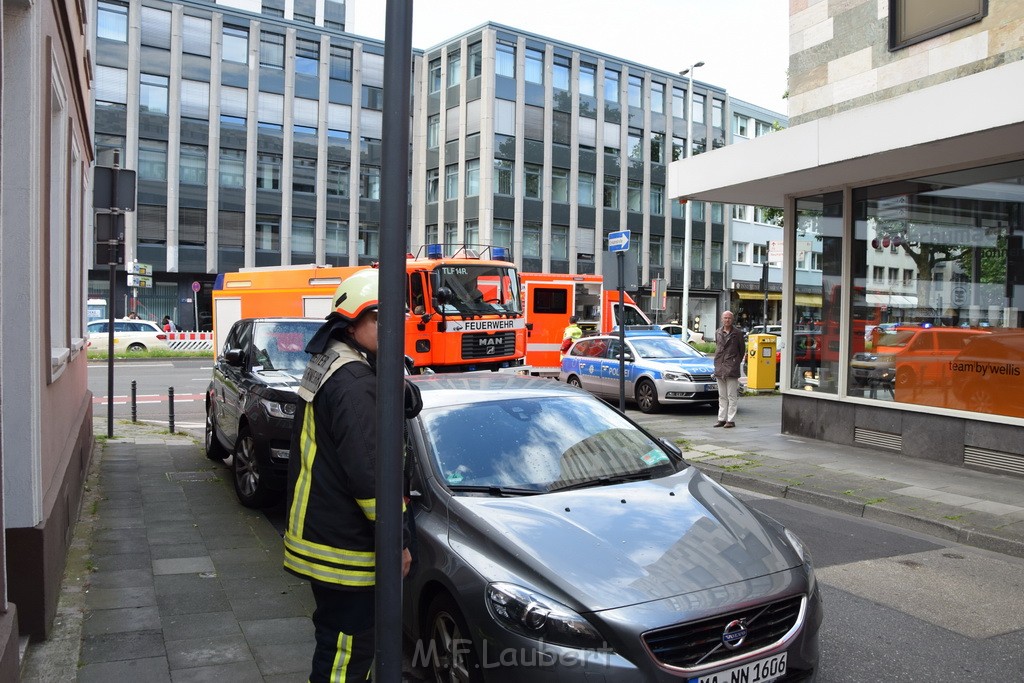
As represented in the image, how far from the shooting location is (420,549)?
12.9ft

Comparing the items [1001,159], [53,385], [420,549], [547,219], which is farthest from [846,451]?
[547,219]

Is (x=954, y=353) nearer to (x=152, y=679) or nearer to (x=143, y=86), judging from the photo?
(x=152, y=679)

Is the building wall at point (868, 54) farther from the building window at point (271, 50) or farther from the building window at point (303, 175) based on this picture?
the building window at point (271, 50)

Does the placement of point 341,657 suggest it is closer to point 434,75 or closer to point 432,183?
point 432,183

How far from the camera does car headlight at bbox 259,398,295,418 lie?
293 inches

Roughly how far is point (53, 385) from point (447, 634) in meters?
3.49

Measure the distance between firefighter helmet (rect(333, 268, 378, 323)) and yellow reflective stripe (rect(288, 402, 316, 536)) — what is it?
36 cm

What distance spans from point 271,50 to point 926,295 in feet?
129

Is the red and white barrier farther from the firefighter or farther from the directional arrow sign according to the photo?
the firefighter

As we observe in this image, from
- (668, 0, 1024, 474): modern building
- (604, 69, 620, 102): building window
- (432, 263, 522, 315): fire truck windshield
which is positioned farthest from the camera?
(604, 69, 620, 102): building window

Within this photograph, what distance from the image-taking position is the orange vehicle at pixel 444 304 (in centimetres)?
1462

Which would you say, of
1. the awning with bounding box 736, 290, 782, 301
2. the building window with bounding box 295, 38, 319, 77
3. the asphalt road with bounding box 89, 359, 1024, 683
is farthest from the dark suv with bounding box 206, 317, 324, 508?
the awning with bounding box 736, 290, 782, 301

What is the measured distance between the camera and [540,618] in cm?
319

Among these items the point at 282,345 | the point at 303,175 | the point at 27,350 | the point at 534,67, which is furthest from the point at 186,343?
the point at 27,350
